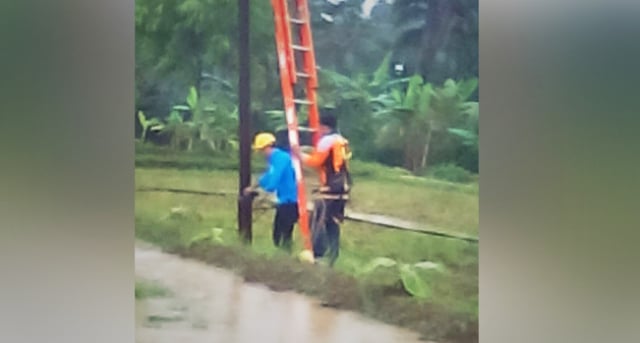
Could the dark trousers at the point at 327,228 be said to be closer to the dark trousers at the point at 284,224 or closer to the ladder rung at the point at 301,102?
the dark trousers at the point at 284,224

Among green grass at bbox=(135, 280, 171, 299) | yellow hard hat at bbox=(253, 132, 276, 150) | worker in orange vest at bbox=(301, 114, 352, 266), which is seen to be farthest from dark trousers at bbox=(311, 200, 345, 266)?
green grass at bbox=(135, 280, 171, 299)

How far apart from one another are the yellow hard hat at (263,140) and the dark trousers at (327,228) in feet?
0.34

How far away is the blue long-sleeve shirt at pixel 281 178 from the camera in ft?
2.96

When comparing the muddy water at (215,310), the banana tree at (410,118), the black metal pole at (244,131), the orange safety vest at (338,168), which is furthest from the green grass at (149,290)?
the banana tree at (410,118)

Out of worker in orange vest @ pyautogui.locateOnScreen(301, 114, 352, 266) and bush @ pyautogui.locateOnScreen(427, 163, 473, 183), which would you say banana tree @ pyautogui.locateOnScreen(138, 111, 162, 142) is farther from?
bush @ pyautogui.locateOnScreen(427, 163, 473, 183)

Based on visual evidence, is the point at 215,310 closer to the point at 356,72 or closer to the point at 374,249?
the point at 374,249

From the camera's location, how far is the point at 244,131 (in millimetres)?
906

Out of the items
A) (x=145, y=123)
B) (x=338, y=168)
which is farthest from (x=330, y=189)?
(x=145, y=123)

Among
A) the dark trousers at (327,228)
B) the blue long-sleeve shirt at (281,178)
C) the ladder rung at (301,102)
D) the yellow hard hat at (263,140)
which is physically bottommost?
the dark trousers at (327,228)

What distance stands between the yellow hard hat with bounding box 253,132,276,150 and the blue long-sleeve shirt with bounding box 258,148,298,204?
0.01 metres

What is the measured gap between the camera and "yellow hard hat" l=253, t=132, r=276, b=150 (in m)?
0.90
